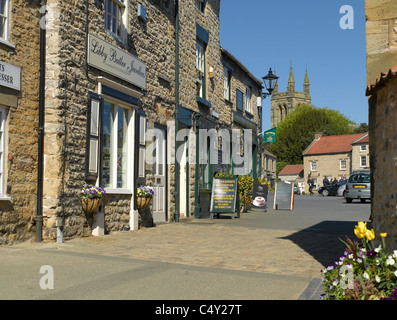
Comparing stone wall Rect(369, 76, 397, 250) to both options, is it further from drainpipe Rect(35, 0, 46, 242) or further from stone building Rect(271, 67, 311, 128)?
stone building Rect(271, 67, 311, 128)

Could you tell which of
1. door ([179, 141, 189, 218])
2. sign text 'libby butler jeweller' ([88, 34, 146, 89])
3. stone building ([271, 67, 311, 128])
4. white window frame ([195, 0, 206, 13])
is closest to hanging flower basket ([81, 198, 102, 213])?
sign text 'libby butler jeweller' ([88, 34, 146, 89])

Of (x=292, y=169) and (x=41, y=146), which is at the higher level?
(x=292, y=169)

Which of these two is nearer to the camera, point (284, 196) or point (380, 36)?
point (380, 36)

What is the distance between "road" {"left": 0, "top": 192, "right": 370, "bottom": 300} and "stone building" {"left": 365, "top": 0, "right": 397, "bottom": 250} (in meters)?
1.15

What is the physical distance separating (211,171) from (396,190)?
1204cm

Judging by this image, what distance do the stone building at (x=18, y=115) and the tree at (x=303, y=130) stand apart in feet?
208

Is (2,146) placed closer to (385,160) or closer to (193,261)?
(193,261)

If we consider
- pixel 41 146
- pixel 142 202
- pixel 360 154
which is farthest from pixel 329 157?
pixel 41 146

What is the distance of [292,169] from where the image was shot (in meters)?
71.1

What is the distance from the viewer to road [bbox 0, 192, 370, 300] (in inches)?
195

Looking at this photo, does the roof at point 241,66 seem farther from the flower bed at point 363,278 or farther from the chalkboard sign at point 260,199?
the flower bed at point 363,278

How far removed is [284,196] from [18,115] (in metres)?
13.9
